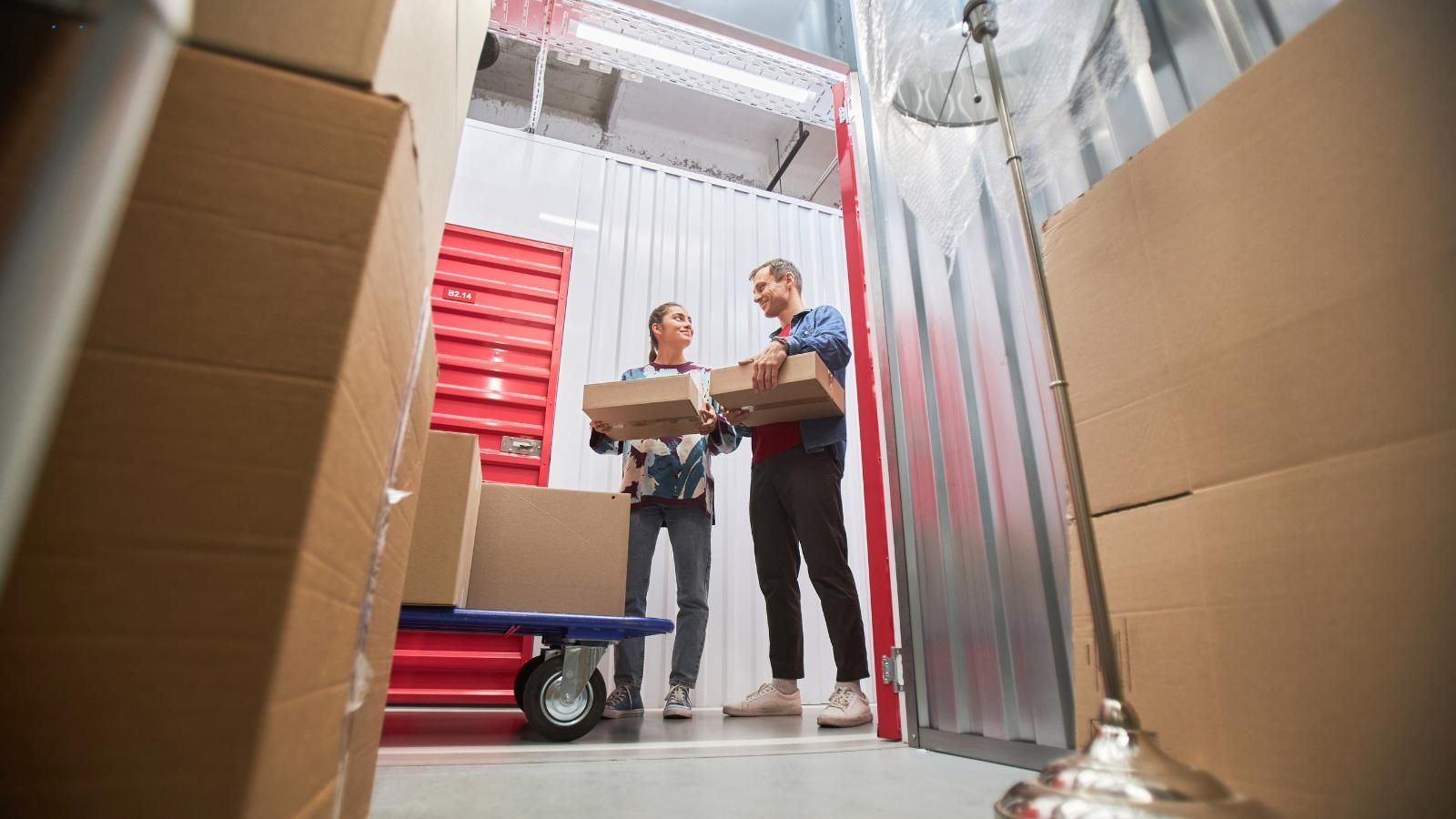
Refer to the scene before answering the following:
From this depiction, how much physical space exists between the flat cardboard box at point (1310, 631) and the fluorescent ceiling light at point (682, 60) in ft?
8.68

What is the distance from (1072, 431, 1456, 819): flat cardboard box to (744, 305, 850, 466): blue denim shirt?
3.93 feet

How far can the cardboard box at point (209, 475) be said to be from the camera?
1.08 feet

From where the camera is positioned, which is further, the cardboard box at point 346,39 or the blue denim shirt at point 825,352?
the blue denim shirt at point 825,352

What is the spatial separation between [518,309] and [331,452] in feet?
9.42

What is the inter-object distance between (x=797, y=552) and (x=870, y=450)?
1.56 ft

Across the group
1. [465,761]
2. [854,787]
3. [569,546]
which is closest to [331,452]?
[854,787]

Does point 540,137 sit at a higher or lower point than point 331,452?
higher

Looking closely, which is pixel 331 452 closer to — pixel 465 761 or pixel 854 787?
pixel 854 787

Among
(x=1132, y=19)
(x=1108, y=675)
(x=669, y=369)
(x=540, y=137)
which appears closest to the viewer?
(x=1108, y=675)

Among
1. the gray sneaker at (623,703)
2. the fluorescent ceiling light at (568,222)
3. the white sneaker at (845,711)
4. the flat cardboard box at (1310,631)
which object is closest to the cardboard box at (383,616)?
the flat cardboard box at (1310,631)

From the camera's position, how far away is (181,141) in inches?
16.0

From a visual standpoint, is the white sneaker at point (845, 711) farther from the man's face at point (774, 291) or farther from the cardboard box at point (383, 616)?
the cardboard box at point (383, 616)

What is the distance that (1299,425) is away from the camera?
674 millimetres

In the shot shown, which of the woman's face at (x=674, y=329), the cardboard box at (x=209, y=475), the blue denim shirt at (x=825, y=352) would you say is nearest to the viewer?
the cardboard box at (x=209, y=475)
